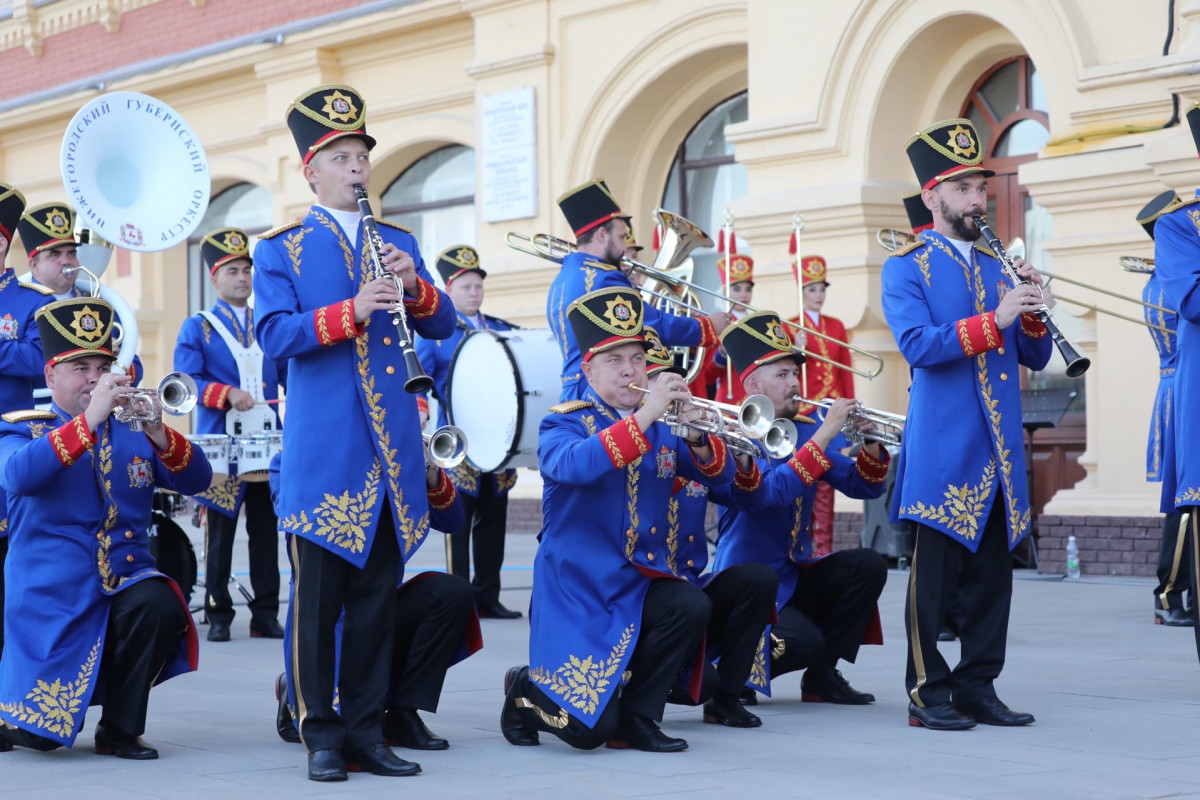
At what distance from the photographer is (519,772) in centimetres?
494

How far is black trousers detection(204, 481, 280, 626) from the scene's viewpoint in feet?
28.1

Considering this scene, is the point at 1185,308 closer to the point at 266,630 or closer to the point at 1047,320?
the point at 1047,320

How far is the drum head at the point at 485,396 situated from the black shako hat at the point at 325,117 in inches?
152

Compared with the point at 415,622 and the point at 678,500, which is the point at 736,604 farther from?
the point at 415,622

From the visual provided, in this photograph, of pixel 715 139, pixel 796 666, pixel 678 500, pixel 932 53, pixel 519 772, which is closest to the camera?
pixel 519 772

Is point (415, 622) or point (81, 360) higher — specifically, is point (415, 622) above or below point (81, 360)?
below

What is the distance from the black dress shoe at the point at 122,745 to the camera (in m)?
5.25

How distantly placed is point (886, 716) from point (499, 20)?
10.1m

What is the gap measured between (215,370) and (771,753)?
171 inches

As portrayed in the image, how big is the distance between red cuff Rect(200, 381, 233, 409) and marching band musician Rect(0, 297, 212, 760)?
2861 millimetres

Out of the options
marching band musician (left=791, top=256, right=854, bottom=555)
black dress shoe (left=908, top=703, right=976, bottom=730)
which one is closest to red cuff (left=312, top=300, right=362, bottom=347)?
black dress shoe (left=908, top=703, right=976, bottom=730)

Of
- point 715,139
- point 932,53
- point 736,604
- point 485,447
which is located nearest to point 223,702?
point 736,604

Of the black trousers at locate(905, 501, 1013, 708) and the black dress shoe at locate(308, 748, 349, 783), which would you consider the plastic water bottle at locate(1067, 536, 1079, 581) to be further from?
the black dress shoe at locate(308, 748, 349, 783)

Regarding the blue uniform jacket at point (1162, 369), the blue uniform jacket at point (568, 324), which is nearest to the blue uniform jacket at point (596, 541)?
the blue uniform jacket at point (568, 324)
